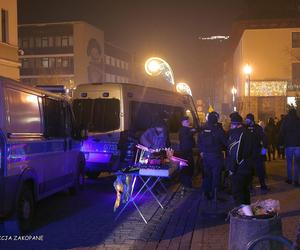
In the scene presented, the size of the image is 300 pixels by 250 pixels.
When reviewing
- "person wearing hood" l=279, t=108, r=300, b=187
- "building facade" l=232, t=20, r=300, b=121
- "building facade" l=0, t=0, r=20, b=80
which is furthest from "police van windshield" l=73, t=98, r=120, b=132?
"building facade" l=232, t=20, r=300, b=121

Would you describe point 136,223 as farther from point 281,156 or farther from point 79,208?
point 281,156

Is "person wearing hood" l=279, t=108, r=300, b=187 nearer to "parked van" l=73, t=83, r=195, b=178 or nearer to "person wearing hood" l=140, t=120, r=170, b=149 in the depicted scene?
"person wearing hood" l=140, t=120, r=170, b=149

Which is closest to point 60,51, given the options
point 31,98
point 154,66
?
point 154,66

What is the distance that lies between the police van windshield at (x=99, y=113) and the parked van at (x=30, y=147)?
2601mm

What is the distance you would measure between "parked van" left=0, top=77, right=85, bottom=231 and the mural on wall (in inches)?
3201

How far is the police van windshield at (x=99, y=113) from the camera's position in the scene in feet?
46.0

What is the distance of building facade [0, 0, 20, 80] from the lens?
27.0 meters

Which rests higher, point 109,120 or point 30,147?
point 109,120

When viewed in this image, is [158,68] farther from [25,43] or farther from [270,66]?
[25,43]

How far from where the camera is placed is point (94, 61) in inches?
3686

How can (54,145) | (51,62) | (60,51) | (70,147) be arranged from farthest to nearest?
(51,62) → (60,51) → (70,147) → (54,145)

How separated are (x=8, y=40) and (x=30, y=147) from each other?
2064 cm

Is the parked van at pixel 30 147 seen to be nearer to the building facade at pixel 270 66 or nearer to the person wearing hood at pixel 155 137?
the person wearing hood at pixel 155 137

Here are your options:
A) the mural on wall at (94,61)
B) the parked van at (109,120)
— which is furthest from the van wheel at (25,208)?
the mural on wall at (94,61)
